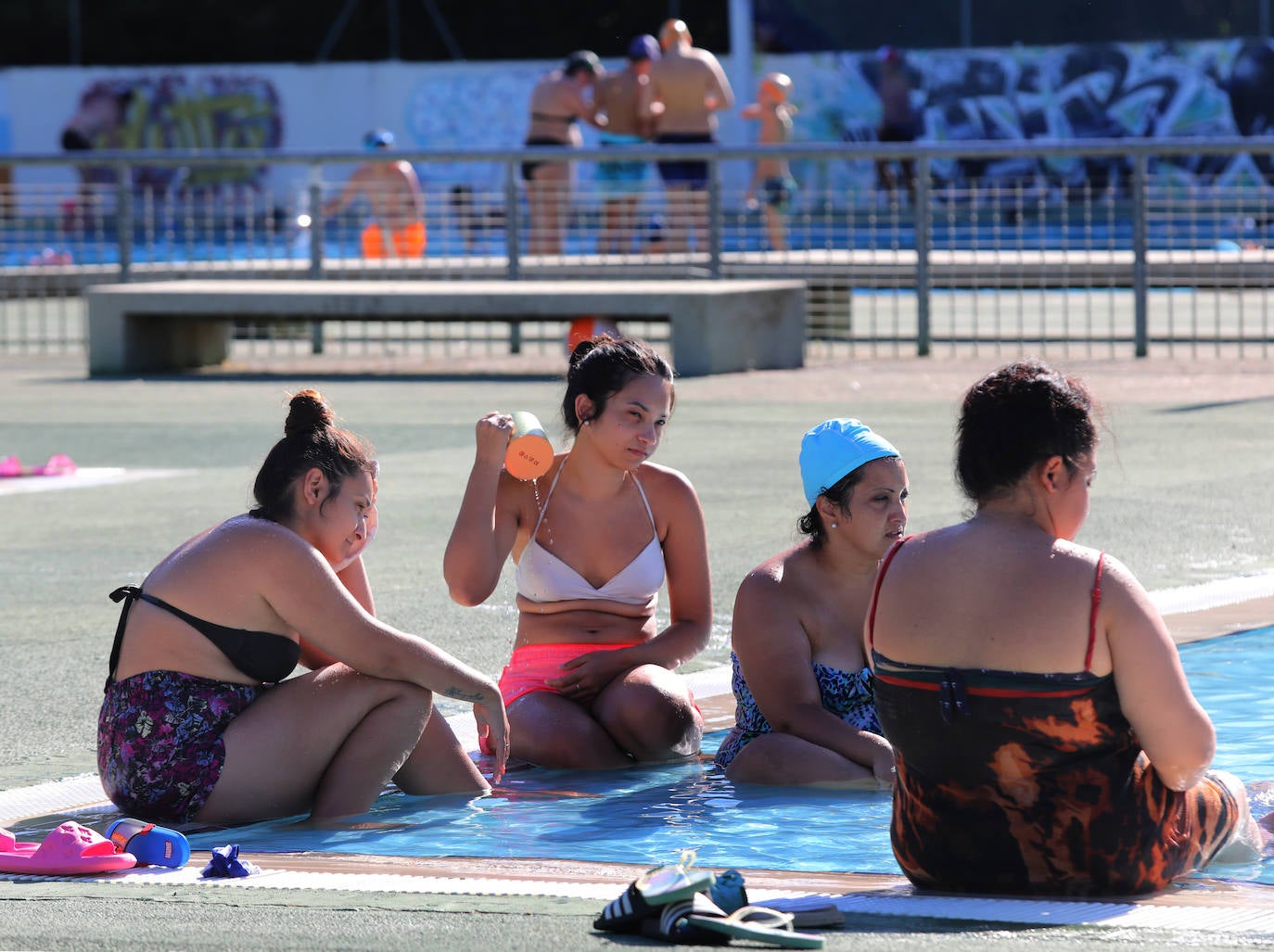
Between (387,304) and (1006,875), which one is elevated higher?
(387,304)

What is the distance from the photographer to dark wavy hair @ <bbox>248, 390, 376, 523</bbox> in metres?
4.82

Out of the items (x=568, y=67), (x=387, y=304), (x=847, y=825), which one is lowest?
(x=847, y=825)

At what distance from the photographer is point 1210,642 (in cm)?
662

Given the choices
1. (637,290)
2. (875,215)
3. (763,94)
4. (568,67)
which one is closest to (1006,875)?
(637,290)

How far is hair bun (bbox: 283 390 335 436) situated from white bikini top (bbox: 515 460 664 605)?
40.2 inches

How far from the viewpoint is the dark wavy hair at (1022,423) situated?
3752 mm

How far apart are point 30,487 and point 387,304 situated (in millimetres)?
5572

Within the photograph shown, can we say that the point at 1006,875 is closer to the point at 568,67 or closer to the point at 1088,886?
the point at 1088,886

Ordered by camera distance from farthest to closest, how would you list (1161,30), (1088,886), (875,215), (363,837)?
1. (1161,30)
2. (875,215)
3. (363,837)
4. (1088,886)

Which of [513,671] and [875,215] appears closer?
[513,671]

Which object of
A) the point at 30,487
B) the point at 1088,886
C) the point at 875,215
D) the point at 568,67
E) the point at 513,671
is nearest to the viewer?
the point at 1088,886

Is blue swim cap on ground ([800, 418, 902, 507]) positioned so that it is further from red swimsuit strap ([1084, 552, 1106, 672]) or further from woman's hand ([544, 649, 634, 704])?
red swimsuit strap ([1084, 552, 1106, 672])

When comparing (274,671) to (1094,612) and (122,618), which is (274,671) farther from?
(1094,612)

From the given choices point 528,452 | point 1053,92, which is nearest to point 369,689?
point 528,452
